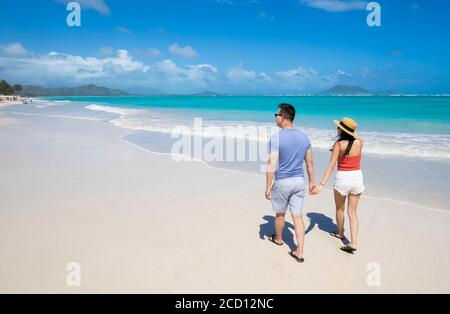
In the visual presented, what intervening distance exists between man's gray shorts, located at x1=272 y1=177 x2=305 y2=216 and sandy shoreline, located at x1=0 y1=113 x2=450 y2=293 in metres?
0.70

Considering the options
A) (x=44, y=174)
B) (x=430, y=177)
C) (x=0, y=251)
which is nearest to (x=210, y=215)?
(x=0, y=251)

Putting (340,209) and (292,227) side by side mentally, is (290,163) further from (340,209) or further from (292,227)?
(292,227)

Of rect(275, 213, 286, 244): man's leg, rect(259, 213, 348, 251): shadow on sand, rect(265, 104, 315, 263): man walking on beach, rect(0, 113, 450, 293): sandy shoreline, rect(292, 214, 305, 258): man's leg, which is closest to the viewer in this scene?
rect(0, 113, 450, 293): sandy shoreline

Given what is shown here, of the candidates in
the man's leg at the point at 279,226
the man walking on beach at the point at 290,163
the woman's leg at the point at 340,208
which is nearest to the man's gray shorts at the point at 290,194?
the man walking on beach at the point at 290,163

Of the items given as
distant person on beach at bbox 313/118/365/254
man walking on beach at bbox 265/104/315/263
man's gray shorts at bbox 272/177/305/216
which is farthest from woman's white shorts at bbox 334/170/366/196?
man's gray shorts at bbox 272/177/305/216

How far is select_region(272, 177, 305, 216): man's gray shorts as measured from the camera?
162 inches

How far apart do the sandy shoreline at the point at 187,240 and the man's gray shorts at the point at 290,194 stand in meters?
0.70

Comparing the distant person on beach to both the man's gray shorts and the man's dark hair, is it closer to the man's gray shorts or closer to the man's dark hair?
the man's gray shorts

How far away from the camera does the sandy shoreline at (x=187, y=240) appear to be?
12.2 ft

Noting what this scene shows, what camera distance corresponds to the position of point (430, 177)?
8.30m
